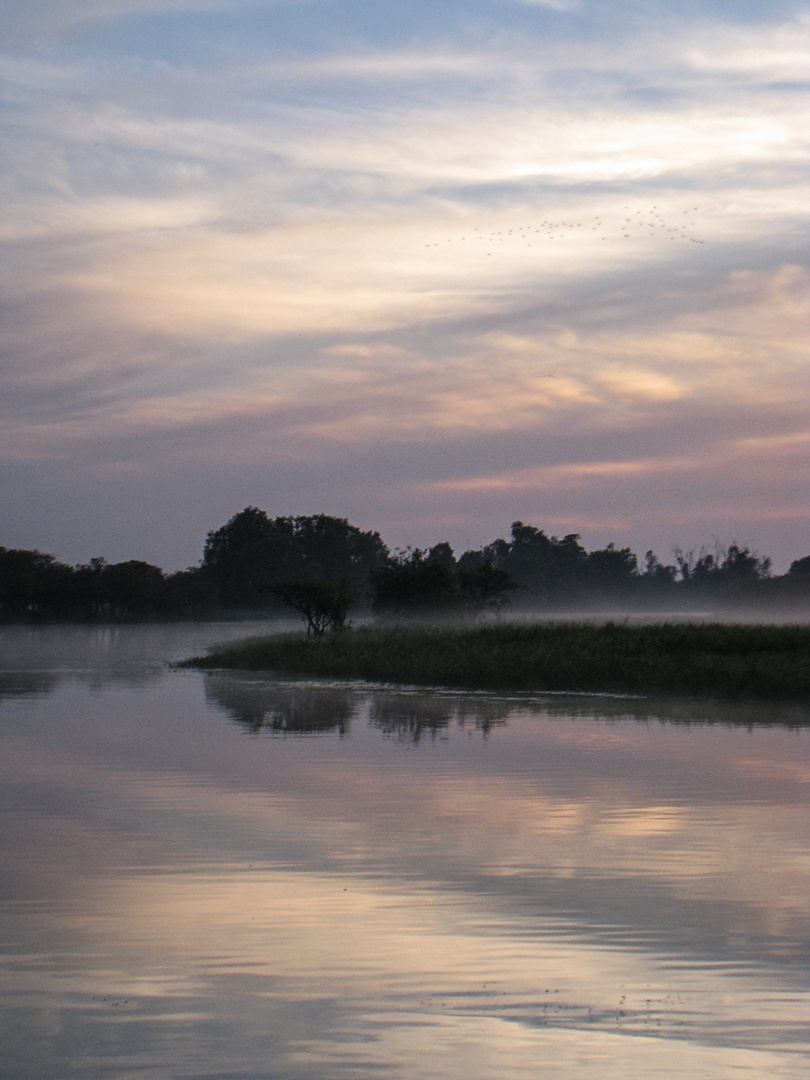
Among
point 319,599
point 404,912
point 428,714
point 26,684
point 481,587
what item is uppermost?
point 481,587

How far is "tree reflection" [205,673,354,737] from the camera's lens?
26594 mm

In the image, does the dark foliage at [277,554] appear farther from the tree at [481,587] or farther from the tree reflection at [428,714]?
the tree reflection at [428,714]

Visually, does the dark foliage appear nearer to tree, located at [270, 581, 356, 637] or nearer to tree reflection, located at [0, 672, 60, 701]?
tree, located at [270, 581, 356, 637]

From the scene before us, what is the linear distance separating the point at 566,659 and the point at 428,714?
1088cm

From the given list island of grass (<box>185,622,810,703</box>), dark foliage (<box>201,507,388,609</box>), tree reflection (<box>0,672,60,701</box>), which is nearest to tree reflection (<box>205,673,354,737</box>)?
island of grass (<box>185,622,810,703</box>)

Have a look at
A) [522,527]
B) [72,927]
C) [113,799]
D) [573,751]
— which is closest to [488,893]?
[72,927]

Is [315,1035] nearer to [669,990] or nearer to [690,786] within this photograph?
[669,990]

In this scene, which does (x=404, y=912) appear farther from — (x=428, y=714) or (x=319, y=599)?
(x=319, y=599)

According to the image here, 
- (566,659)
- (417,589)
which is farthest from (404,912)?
(417,589)

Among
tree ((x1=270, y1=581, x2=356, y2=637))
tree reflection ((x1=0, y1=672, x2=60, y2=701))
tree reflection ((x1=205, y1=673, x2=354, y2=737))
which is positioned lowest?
tree reflection ((x1=0, y1=672, x2=60, y2=701))

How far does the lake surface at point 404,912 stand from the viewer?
675 cm

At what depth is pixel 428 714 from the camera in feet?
96.5

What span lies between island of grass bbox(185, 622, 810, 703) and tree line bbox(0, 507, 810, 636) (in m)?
25.4

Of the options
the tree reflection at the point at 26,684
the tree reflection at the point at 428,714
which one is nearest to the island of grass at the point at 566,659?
the tree reflection at the point at 428,714
